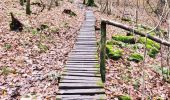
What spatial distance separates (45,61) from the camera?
1076 cm

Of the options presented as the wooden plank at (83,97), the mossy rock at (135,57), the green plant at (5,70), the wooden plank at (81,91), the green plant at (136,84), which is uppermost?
the green plant at (5,70)

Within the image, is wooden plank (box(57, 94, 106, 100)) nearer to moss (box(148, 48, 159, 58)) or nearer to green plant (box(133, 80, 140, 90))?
green plant (box(133, 80, 140, 90))

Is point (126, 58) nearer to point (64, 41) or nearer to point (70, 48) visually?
point (70, 48)

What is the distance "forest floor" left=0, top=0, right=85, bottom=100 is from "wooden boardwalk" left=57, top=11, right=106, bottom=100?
1.07 feet

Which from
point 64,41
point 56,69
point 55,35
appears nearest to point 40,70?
point 56,69

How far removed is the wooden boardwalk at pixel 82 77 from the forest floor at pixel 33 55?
1.07 feet

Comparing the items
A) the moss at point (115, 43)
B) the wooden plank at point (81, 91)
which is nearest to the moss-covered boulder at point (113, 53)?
the moss at point (115, 43)

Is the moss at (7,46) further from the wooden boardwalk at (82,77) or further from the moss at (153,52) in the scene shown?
the moss at (153,52)

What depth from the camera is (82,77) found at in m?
8.61

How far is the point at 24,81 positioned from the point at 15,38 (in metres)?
5.16

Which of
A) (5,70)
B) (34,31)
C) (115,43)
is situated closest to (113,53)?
(115,43)

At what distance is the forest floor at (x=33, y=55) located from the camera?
8.13 metres

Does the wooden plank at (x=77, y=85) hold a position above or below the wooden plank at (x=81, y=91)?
above

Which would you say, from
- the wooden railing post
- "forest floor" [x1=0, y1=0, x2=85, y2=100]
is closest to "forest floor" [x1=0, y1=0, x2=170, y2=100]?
"forest floor" [x1=0, y1=0, x2=85, y2=100]
